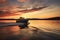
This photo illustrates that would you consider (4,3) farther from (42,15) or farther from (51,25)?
(51,25)

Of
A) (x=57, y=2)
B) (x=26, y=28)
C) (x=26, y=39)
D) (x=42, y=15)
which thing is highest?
(x=57, y=2)

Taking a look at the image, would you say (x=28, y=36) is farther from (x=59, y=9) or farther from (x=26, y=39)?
(x=59, y=9)

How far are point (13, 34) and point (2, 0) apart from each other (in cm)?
47

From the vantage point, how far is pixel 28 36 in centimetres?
203

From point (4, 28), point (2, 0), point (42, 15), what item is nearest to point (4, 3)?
point (2, 0)

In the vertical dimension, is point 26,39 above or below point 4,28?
below

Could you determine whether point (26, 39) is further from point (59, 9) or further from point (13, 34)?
point (59, 9)

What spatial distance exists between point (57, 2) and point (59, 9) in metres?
0.10

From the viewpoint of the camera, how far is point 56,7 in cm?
207

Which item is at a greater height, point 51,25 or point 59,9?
point 59,9

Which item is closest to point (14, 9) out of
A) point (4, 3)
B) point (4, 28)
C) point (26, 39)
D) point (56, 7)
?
point (4, 3)

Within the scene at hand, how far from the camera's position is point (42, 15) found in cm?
206

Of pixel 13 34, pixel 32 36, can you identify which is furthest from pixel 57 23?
pixel 13 34

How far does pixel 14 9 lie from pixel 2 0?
19 cm
